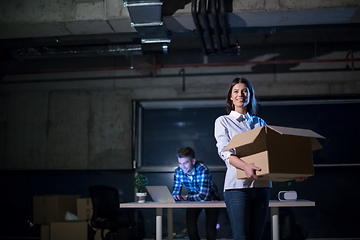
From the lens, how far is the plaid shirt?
374cm

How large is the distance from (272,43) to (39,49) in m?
3.55

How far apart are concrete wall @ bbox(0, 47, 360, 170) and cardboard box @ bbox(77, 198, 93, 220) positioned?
69 centimetres

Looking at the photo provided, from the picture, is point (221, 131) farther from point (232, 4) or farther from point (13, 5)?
point (13, 5)

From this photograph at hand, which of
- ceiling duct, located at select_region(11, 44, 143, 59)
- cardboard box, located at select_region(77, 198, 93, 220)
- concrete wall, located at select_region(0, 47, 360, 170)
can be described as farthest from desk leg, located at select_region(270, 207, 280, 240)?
ceiling duct, located at select_region(11, 44, 143, 59)

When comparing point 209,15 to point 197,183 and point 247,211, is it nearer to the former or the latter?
point 197,183

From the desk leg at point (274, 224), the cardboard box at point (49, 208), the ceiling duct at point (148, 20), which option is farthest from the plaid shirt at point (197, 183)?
the cardboard box at point (49, 208)

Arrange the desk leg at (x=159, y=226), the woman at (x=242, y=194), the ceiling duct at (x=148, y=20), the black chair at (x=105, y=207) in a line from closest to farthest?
the woman at (x=242, y=194) → the desk leg at (x=159, y=226) → the ceiling duct at (x=148, y=20) → the black chair at (x=105, y=207)

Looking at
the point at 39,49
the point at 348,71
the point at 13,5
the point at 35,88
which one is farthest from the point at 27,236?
the point at 348,71

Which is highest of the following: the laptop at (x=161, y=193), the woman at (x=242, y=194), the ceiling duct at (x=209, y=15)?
the ceiling duct at (x=209, y=15)

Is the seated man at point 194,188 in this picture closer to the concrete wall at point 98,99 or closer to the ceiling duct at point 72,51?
the concrete wall at point 98,99

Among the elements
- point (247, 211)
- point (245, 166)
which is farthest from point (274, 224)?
point (245, 166)

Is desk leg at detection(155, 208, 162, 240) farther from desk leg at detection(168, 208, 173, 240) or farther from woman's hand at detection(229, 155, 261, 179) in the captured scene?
woman's hand at detection(229, 155, 261, 179)

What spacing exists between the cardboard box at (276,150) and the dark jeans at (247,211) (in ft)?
0.36

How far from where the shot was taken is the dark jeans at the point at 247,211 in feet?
5.40
